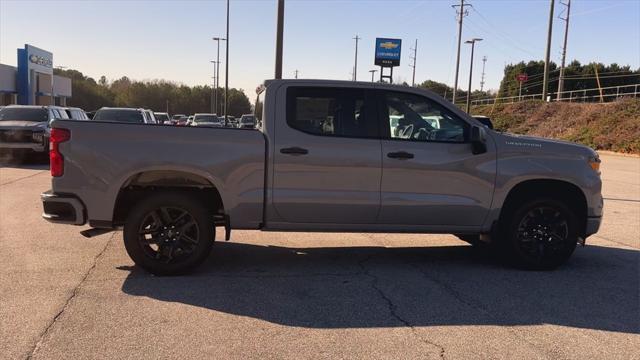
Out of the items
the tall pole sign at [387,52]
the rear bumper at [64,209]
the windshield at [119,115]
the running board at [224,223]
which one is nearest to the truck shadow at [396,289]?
the running board at [224,223]

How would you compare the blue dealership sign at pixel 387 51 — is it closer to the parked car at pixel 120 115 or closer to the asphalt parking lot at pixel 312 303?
the parked car at pixel 120 115

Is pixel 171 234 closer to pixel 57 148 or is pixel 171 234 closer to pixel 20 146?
pixel 57 148

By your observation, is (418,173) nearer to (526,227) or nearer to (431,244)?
(526,227)

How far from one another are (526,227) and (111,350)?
466 centimetres

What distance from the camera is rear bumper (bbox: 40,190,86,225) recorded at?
5730 mm

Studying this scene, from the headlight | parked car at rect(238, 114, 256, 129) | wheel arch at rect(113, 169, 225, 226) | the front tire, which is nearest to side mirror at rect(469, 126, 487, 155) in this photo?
parked car at rect(238, 114, 256, 129)

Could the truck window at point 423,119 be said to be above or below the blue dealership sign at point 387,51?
below

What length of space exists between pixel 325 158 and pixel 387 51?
1847 inches

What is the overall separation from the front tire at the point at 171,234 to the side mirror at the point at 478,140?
2922 millimetres

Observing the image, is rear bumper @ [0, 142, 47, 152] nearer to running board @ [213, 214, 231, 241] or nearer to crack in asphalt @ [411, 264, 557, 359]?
running board @ [213, 214, 231, 241]

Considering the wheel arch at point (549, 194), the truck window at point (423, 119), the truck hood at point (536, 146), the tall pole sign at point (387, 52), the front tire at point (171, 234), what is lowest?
the front tire at point (171, 234)

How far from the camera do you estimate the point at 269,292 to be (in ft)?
18.2

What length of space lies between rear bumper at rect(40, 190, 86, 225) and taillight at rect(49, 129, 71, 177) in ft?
0.80

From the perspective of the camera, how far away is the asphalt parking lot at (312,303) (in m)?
4.27
